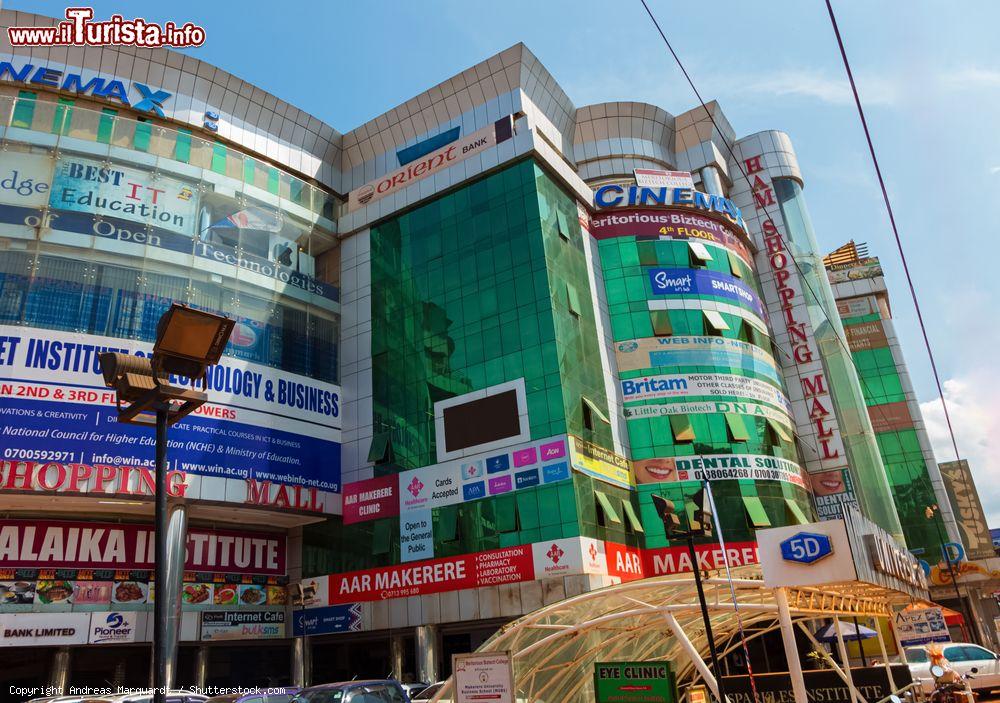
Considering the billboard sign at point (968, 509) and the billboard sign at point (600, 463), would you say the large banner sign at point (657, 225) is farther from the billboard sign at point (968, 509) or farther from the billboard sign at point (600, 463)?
the billboard sign at point (968, 509)

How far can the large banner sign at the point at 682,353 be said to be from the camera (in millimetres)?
37406

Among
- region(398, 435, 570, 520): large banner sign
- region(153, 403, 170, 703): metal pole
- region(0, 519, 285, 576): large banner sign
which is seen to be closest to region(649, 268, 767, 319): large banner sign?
region(398, 435, 570, 520): large banner sign

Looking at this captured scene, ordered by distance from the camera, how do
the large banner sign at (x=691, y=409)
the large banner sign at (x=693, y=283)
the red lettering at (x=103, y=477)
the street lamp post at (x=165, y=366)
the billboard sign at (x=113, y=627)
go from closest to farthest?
the street lamp post at (x=165, y=366), the red lettering at (x=103, y=477), the billboard sign at (x=113, y=627), the large banner sign at (x=691, y=409), the large banner sign at (x=693, y=283)

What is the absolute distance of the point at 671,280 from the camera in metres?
39.5

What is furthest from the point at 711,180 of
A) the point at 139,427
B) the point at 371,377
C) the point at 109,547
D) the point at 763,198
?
the point at 109,547

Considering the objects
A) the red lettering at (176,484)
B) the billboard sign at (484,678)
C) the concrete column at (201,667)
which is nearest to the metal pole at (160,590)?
the billboard sign at (484,678)

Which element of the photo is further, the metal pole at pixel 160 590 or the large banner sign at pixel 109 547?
the large banner sign at pixel 109 547

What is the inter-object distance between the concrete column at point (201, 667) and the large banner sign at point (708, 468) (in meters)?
22.2

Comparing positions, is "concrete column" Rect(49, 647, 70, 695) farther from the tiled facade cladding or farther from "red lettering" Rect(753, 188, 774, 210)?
"red lettering" Rect(753, 188, 774, 210)

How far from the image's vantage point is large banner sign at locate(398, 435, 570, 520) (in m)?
30.9

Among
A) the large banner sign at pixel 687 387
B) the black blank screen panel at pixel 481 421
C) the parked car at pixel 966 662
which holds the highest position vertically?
the large banner sign at pixel 687 387

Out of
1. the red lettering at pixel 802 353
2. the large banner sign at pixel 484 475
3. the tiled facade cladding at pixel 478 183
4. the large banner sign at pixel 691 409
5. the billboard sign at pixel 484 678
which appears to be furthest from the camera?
the red lettering at pixel 802 353

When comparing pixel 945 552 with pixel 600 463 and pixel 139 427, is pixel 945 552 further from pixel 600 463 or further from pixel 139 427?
pixel 139 427

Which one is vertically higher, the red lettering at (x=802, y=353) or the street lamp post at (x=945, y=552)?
the red lettering at (x=802, y=353)
